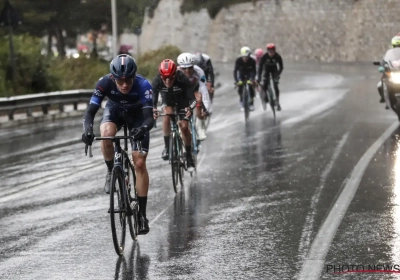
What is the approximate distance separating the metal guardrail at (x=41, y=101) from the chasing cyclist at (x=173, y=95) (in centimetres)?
1208

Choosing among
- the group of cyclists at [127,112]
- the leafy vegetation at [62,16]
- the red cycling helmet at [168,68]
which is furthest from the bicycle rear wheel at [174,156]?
the leafy vegetation at [62,16]

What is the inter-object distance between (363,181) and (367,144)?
4.90 metres

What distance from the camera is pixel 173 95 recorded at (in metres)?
13.4

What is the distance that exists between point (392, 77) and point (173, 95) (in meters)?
9.07

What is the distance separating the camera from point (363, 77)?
48.1 m

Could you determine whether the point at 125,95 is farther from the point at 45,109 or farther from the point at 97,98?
the point at 45,109

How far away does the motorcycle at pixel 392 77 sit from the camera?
21.2m

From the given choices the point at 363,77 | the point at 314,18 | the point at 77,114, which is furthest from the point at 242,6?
the point at 77,114

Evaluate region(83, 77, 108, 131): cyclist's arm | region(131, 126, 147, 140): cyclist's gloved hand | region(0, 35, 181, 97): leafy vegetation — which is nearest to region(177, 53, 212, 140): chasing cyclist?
Result: region(83, 77, 108, 131): cyclist's arm

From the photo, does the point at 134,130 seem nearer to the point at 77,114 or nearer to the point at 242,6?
the point at 77,114

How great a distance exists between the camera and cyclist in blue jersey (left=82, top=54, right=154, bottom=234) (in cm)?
898

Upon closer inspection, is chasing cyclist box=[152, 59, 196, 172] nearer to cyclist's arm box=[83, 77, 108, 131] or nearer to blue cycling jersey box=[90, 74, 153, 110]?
blue cycling jersey box=[90, 74, 153, 110]

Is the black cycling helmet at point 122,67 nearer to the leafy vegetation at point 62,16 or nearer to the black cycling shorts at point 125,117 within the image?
the black cycling shorts at point 125,117

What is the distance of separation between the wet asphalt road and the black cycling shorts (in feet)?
3.27
